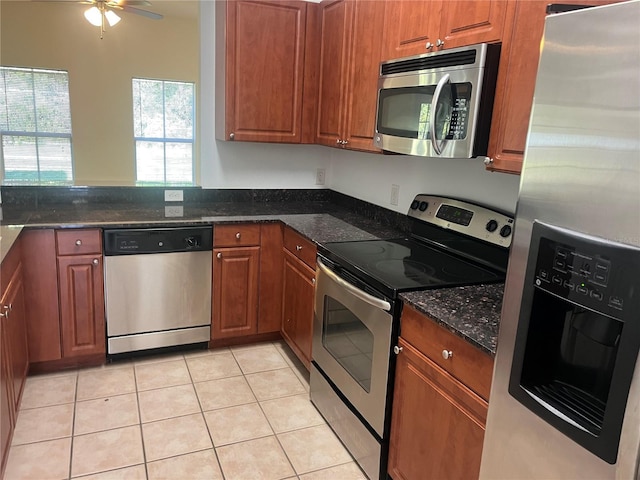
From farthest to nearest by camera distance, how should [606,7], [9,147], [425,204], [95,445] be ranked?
[9,147], [425,204], [95,445], [606,7]

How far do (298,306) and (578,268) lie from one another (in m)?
2.01

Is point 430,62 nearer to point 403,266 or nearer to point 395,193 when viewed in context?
point 403,266

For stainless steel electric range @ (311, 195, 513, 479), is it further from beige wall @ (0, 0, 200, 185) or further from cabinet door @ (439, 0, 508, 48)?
beige wall @ (0, 0, 200, 185)

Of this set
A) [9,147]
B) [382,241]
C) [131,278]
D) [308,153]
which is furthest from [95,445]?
[9,147]

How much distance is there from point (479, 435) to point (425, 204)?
1.33 m

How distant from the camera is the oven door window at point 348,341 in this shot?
2010 millimetres

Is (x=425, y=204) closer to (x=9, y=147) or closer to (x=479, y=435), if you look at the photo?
(x=479, y=435)

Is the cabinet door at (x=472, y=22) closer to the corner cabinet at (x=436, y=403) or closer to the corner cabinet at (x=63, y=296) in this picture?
the corner cabinet at (x=436, y=403)

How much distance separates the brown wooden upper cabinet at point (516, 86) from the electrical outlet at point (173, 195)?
222 cm

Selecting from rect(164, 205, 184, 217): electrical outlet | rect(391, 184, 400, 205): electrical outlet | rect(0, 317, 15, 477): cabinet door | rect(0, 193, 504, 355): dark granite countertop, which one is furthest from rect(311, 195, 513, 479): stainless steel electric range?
rect(0, 317, 15, 477): cabinet door

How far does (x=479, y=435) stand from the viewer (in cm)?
145

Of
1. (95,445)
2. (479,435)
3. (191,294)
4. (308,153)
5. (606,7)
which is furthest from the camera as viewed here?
(308,153)

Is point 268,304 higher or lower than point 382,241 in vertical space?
lower

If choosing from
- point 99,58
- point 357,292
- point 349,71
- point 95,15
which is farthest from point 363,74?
point 99,58
